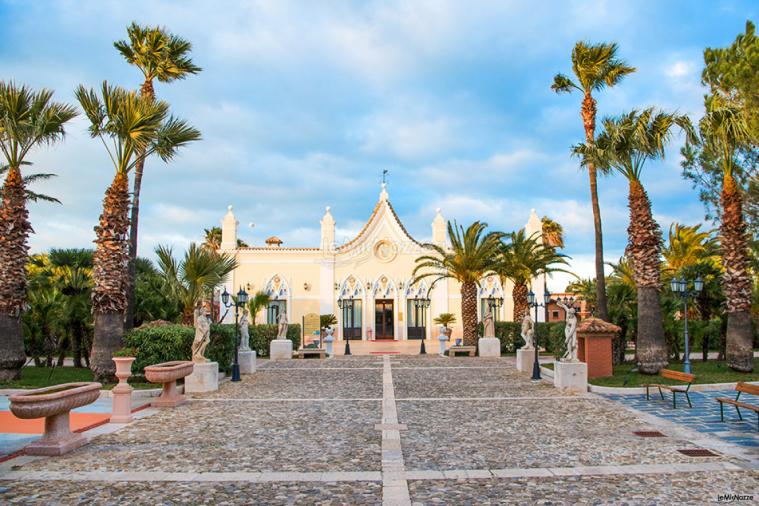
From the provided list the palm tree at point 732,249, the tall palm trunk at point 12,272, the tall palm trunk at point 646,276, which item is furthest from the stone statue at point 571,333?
the tall palm trunk at point 12,272

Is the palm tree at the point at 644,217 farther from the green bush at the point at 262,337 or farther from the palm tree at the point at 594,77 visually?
the green bush at the point at 262,337

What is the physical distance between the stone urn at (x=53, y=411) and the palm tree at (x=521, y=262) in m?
22.4

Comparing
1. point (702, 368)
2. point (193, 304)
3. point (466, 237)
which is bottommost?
point (702, 368)

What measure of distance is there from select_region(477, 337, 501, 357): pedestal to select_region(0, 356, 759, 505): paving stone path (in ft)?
43.1

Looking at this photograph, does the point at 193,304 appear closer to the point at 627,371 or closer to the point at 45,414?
the point at 45,414

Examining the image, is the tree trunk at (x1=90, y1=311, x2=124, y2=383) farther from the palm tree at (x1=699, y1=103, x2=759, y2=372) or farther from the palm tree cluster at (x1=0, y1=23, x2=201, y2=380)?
the palm tree at (x1=699, y1=103, x2=759, y2=372)

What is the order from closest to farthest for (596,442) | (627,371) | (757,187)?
(596,442) → (627,371) → (757,187)

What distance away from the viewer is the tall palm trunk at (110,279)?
15.1 metres

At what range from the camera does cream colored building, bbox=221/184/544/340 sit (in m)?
41.0

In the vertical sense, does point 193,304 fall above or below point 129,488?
above

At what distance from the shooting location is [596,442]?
348 inches

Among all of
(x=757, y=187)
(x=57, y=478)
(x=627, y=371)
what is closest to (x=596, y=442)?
(x=57, y=478)

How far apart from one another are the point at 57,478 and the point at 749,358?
673 inches

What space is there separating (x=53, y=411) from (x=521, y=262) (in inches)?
907
